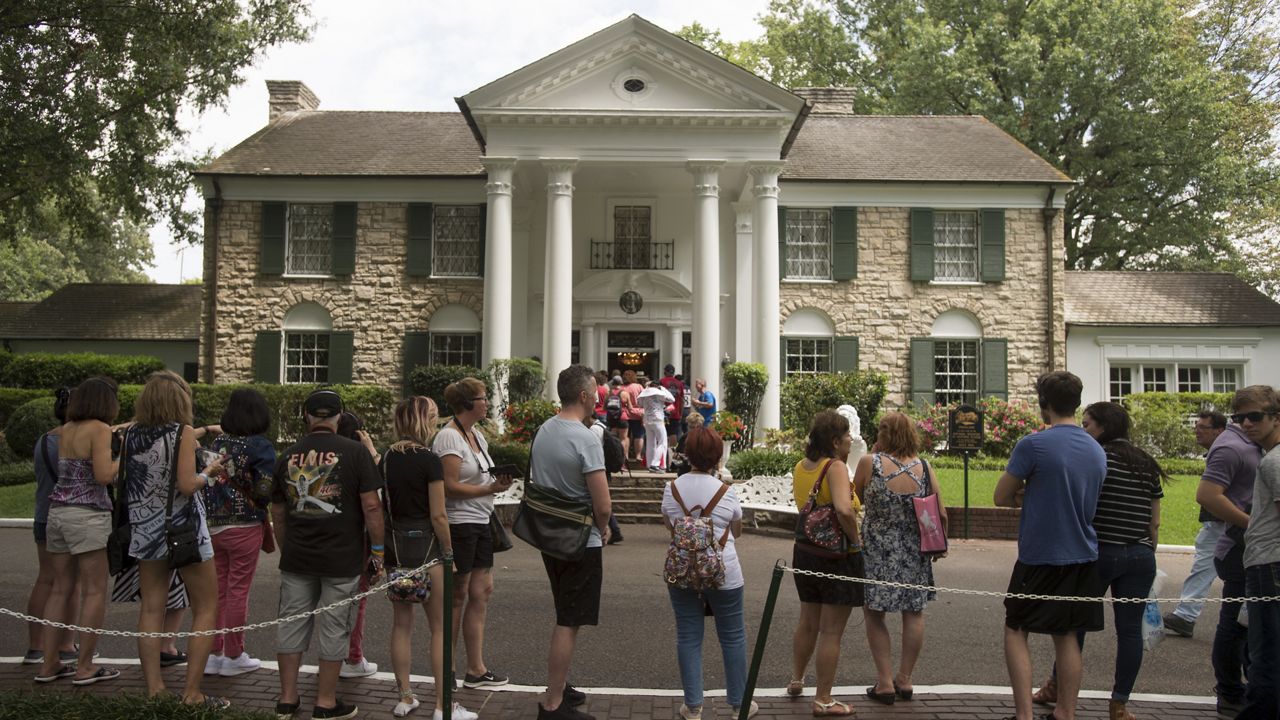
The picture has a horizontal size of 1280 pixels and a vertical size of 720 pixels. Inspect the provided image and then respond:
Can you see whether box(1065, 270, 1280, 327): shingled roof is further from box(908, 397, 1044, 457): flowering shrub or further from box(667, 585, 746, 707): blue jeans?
box(667, 585, 746, 707): blue jeans

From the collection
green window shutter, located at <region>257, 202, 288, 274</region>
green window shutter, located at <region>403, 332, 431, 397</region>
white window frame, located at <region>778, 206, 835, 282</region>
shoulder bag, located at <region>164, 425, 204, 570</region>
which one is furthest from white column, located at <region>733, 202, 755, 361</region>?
shoulder bag, located at <region>164, 425, 204, 570</region>

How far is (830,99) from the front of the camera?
2683 cm

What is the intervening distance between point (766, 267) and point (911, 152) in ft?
22.9

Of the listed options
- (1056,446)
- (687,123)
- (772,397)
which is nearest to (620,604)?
(1056,446)

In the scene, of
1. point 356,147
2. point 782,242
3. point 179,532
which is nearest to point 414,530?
point 179,532

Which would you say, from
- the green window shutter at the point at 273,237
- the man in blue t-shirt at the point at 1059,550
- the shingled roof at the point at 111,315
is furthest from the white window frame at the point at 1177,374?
the shingled roof at the point at 111,315

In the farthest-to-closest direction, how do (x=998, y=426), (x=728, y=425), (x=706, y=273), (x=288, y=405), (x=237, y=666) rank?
(x=288, y=405), (x=998, y=426), (x=706, y=273), (x=728, y=425), (x=237, y=666)

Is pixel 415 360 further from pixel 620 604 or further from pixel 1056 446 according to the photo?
pixel 1056 446

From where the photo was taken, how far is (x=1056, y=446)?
5023mm

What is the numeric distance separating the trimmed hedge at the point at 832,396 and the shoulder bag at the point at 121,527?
1384 centimetres

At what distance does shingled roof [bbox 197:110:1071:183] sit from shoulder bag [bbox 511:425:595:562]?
17.4 m

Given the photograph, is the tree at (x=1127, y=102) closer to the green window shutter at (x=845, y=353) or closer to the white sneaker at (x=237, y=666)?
the green window shutter at (x=845, y=353)

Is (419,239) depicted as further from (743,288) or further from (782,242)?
(782,242)

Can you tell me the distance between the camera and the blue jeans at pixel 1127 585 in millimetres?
5262
